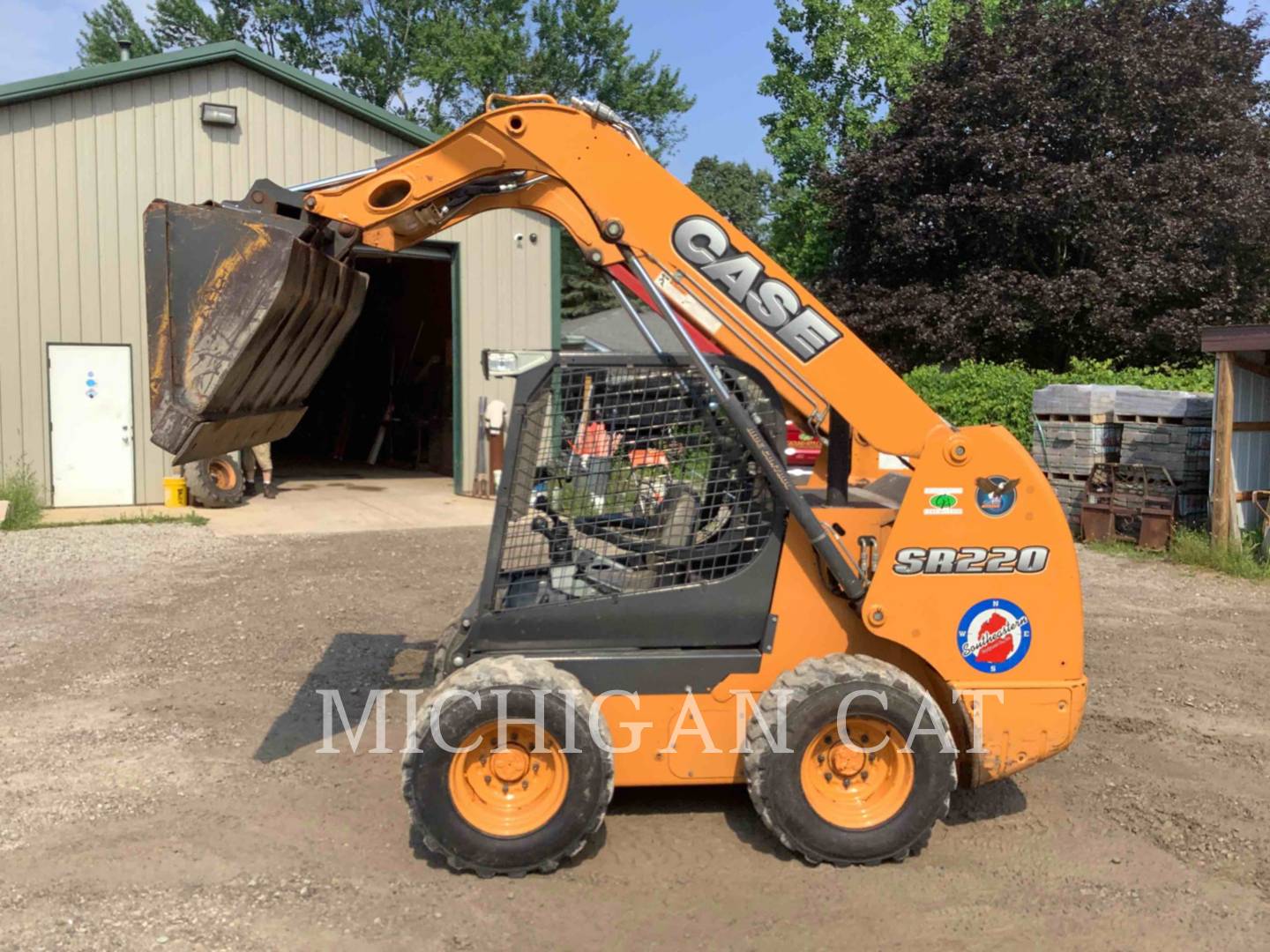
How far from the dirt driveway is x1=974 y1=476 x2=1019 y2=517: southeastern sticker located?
149cm

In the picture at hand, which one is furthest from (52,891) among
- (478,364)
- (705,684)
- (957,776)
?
(478,364)

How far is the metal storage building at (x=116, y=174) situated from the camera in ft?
46.6

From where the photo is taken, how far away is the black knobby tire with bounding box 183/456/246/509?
586 inches

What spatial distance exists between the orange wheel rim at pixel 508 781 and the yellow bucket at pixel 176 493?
38.8ft

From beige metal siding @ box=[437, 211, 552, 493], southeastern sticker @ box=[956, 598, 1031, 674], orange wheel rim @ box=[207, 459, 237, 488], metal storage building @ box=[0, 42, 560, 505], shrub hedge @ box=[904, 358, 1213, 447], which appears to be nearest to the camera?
southeastern sticker @ box=[956, 598, 1031, 674]

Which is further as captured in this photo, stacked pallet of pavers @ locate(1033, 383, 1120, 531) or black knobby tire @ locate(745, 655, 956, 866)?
stacked pallet of pavers @ locate(1033, 383, 1120, 531)

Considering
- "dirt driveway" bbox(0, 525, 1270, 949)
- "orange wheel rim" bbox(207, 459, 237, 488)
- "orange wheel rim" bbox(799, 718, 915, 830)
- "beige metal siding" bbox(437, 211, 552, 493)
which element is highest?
"beige metal siding" bbox(437, 211, 552, 493)

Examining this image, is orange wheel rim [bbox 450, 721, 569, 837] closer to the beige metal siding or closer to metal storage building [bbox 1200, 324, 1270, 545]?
metal storage building [bbox 1200, 324, 1270, 545]

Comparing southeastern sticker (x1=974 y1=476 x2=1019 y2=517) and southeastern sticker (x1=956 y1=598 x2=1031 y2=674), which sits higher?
southeastern sticker (x1=974 y1=476 x2=1019 y2=517)

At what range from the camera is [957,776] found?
4.87m

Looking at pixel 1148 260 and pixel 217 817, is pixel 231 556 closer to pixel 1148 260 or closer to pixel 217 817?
pixel 217 817

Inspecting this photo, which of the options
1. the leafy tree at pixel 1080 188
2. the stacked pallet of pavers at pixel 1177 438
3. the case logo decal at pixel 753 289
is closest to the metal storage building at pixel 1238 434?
the stacked pallet of pavers at pixel 1177 438

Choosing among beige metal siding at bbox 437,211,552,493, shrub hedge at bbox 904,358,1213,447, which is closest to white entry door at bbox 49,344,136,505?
beige metal siding at bbox 437,211,552,493

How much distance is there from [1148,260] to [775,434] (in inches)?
712
